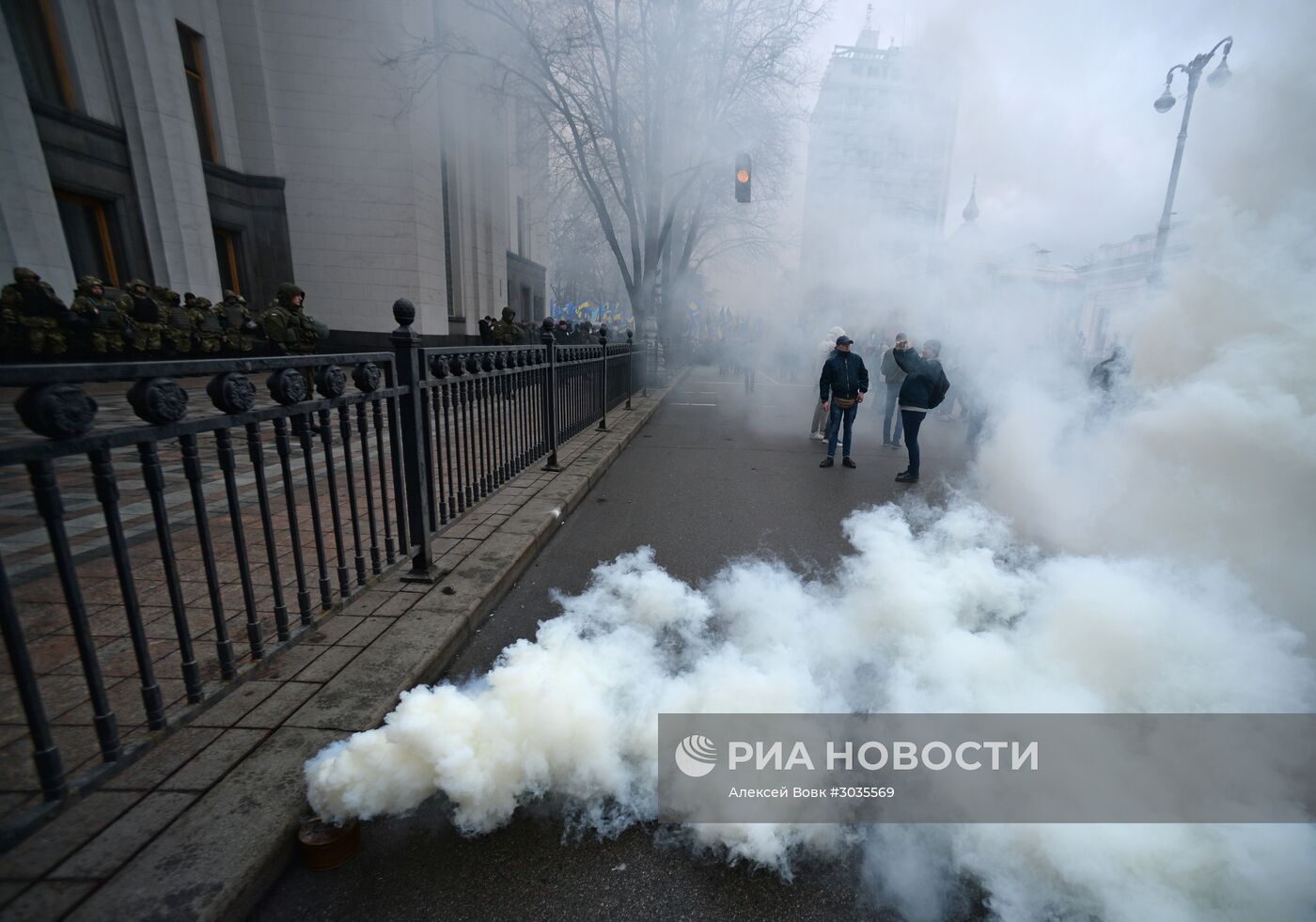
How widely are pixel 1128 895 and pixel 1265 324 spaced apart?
3.66 meters

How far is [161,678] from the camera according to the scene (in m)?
2.28

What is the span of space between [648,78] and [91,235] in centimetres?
1213

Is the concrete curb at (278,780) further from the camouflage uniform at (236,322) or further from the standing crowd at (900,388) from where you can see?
the camouflage uniform at (236,322)

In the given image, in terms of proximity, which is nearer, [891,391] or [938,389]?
[938,389]

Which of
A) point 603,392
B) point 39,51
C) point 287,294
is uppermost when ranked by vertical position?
point 39,51

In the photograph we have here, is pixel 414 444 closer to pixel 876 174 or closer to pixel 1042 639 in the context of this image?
pixel 1042 639

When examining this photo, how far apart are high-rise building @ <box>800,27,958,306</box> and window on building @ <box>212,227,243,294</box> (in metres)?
14.0

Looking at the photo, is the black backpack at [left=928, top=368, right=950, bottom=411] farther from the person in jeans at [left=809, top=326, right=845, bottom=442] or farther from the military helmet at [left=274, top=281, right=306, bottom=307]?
the military helmet at [left=274, top=281, right=306, bottom=307]

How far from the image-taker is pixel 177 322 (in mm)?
10273

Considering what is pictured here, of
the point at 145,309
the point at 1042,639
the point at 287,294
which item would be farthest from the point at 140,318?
the point at 1042,639

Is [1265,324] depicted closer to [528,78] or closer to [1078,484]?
[1078,484]

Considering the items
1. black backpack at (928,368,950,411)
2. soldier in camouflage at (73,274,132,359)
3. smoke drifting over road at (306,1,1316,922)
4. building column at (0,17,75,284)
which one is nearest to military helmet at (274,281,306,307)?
soldier in camouflage at (73,274,132,359)

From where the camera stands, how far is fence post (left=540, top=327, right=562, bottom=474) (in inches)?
234

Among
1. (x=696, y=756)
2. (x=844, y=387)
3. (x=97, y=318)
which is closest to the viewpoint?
(x=696, y=756)
